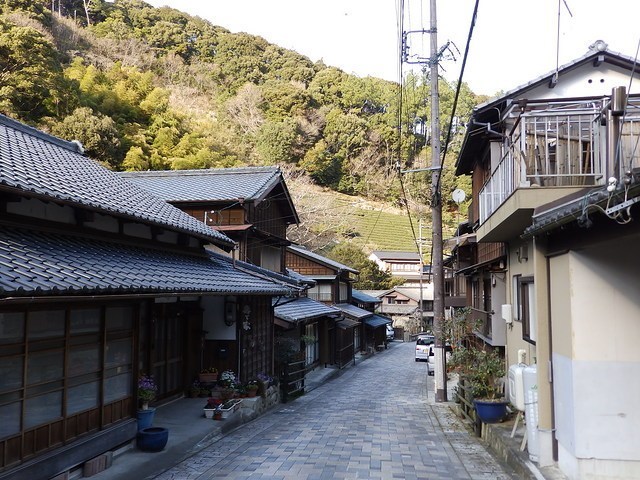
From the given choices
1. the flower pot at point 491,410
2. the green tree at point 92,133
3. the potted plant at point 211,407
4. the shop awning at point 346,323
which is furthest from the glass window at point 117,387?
the green tree at point 92,133

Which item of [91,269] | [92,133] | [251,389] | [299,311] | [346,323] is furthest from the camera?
[92,133]

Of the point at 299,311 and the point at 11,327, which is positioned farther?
the point at 299,311

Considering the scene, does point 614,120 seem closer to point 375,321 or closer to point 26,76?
→ point 26,76

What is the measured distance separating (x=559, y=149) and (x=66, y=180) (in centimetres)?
909

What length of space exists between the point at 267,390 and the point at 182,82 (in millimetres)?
55496

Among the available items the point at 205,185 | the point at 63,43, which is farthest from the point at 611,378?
the point at 63,43

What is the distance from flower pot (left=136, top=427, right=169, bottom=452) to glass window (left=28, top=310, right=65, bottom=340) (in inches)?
104

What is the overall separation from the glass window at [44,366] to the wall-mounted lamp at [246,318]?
709 centimetres

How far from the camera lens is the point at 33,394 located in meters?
6.81

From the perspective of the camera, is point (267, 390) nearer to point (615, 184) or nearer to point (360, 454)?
point (360, 454)

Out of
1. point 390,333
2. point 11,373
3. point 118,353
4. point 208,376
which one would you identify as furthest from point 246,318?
point 390,333

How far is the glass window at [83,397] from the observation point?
7586mm

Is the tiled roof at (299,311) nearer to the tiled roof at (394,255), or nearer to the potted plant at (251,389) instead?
the potted plant at (251,389)

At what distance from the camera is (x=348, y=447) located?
1016cm
